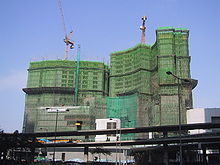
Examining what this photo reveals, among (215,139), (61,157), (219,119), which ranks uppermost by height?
(219,119)

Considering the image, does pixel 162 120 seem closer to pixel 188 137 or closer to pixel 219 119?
pixel 219 119

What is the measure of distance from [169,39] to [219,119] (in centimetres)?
7085

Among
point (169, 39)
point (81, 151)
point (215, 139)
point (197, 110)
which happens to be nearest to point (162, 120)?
point (197, 110)

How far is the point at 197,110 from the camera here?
6437 inches

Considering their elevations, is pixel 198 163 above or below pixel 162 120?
below

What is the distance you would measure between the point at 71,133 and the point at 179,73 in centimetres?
10556

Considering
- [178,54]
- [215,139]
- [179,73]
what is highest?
[178,54]

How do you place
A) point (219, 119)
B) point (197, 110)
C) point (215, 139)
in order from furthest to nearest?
point (197, 110) → point (219, 119) → point (215, 139)

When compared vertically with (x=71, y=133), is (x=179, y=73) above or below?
above

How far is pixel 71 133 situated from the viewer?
114 meters

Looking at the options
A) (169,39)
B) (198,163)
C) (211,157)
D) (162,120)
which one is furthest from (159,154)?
(169,39)

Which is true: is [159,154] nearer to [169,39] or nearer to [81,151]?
[81,151]

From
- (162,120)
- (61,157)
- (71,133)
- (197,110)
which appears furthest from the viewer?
(162,120)

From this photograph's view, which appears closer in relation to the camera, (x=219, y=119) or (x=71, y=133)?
(x=71, y=133)
